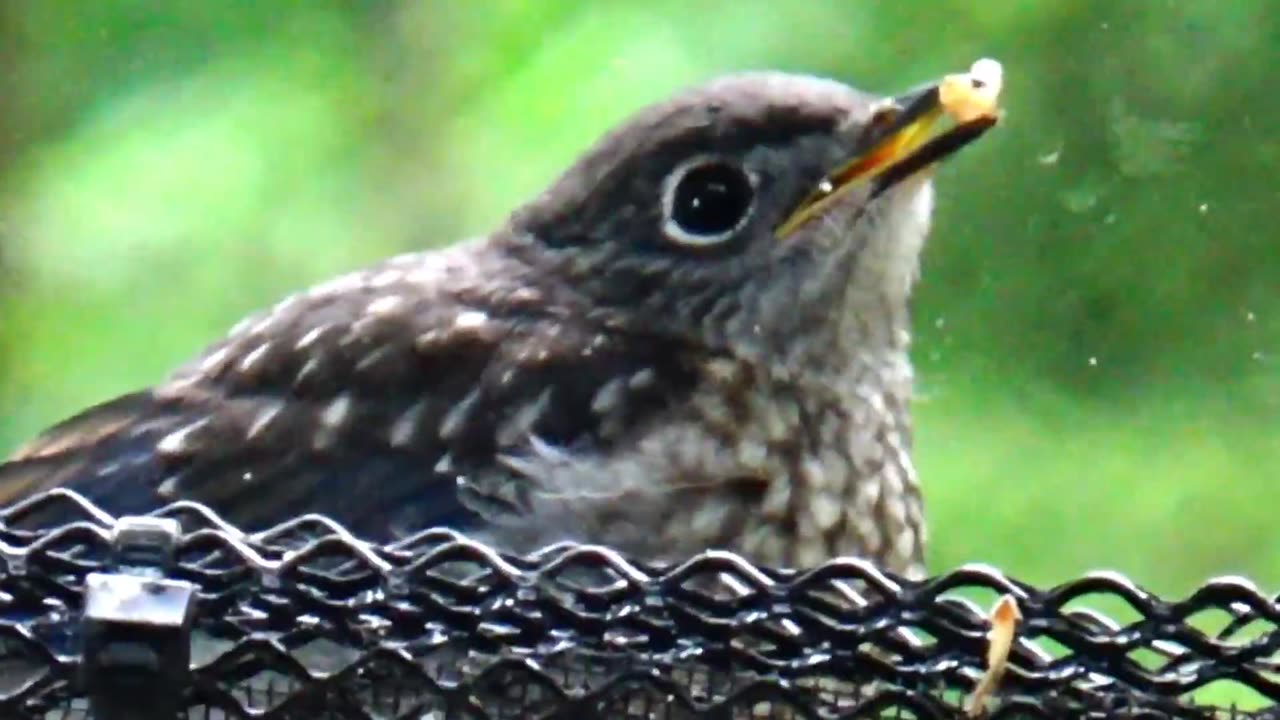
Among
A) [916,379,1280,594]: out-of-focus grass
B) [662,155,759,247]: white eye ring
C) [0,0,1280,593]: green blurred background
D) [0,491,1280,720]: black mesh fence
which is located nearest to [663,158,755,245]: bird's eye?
[662,155,759,247]: white eye ring

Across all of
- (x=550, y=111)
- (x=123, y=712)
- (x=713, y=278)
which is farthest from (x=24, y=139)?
(x=123, y=712)

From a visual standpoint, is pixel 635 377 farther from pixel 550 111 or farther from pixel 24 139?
pixel 24 139

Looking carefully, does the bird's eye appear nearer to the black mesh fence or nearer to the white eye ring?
the white eye ring

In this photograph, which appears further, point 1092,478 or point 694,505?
point 1092,478

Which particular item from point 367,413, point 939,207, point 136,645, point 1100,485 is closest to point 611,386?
point 367,413

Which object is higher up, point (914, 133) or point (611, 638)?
point (914, 133)

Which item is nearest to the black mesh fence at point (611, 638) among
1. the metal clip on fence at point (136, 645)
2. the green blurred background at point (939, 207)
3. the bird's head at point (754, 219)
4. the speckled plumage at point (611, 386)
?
the metal clip on fence at point (136, 645)

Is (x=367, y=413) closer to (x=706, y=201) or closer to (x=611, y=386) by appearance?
(x=611, y=386)
